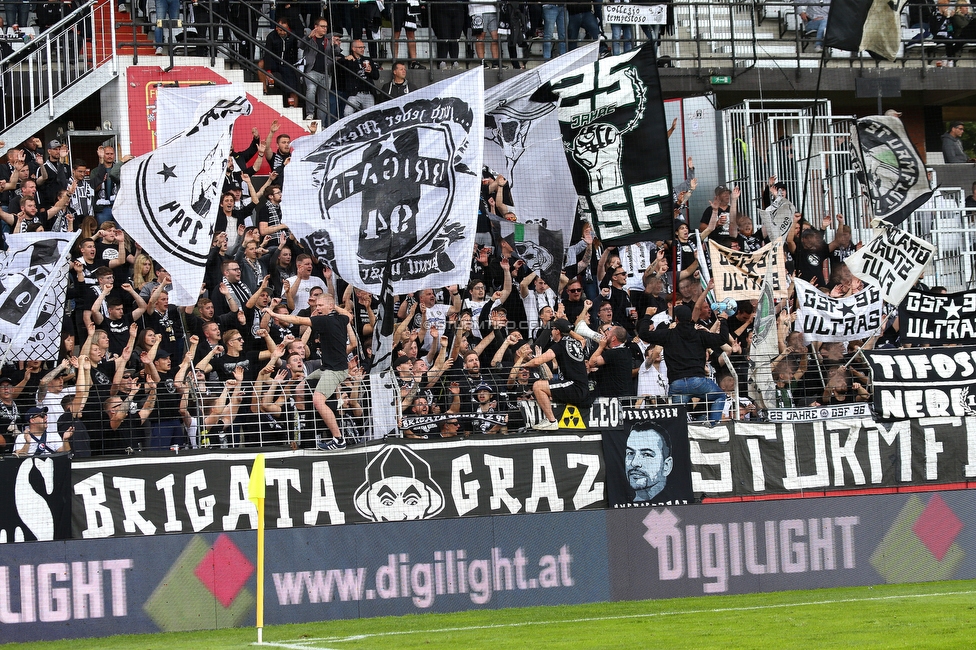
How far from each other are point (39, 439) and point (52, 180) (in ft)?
15.2

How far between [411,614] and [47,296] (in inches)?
214

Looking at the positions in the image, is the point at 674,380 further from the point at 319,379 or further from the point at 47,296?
the point at 47,296

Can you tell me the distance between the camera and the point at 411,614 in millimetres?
13469

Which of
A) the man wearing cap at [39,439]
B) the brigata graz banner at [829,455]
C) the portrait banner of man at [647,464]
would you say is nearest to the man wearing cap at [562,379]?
the portrait banner of man at [647,464]

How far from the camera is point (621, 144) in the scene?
1633 centimetres

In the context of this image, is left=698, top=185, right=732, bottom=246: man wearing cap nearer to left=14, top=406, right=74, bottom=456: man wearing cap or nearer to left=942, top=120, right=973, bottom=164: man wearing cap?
left=942, top=120, right=973, bottom=164: man wearing cap

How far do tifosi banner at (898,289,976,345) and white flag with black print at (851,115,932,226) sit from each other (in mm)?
2026

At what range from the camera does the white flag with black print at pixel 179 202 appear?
48.4 feet

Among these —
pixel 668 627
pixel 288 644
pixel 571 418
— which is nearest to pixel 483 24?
pixel 571 418

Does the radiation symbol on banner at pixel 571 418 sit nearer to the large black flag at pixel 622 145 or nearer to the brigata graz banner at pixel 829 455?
the brigata graz banner at pixel 829 455

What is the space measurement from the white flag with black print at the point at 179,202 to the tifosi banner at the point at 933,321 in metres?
8.71

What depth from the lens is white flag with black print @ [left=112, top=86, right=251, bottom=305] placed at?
1477 cm

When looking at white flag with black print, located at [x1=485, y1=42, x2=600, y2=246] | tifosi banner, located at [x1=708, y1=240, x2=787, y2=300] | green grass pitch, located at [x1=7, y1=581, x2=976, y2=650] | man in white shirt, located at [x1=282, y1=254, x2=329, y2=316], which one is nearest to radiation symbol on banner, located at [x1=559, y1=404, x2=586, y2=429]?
white flag with black print, located at [x1=485, y1=42, x2=600, y2=246]


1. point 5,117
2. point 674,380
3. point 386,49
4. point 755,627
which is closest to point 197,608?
point 755,627
